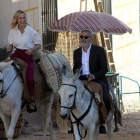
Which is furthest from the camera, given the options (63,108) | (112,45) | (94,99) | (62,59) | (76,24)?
(112,45)

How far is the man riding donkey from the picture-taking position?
8.27 metres

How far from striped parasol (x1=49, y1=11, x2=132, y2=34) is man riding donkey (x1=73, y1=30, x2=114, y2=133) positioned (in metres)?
3.22

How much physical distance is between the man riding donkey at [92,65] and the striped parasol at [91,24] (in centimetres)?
322

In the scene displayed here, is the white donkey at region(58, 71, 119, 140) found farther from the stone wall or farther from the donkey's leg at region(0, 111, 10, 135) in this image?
the stone wall

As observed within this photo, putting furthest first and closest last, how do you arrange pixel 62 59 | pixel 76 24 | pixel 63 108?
pixel 76 24 < pixel 62 59 < pixel 63 108

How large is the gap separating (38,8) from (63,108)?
557 cm

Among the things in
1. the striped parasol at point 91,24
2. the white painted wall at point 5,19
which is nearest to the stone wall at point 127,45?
the striped parasol at point 91,24

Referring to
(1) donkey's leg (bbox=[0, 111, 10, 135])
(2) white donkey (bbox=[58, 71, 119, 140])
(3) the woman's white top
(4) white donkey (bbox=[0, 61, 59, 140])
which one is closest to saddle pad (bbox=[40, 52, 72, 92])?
(3) the woman's white top

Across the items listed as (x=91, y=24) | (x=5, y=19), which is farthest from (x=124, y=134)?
(x=5, y=19)

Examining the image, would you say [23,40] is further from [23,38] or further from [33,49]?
[33,49]

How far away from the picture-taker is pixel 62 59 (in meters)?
10.5

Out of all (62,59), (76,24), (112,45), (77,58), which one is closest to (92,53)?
(77,58)

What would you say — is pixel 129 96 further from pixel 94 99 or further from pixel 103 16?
pixel 94 99

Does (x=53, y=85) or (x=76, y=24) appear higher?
(x=76, y=24)
